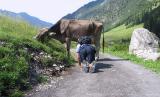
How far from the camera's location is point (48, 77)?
22781 mm

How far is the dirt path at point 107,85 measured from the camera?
1770 centimetres

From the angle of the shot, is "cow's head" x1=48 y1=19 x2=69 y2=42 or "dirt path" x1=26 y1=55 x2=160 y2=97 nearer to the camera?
"dirt path" x1=26 y1=55 x2=160 y2=97

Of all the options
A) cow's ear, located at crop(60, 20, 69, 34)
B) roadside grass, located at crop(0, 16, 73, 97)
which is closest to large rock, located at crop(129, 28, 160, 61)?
cow's ear, located at crop(60, 20, 69, 34)

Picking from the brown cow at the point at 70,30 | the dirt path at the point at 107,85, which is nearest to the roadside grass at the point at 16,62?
the dirt path at the point at 107,85

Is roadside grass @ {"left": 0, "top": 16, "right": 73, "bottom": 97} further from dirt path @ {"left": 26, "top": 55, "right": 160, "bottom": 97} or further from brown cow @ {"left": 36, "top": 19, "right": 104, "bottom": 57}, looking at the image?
brown cow @ {"left": 36, "top": 19, "right": 104, "bottom": 57}

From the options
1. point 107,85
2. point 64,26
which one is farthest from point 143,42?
point 107,85

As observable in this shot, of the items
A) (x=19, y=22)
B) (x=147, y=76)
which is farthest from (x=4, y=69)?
(x=19, y=22)

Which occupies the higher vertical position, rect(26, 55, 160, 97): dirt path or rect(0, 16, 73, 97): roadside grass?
rect(0, 16, 73, 97): roadside grass

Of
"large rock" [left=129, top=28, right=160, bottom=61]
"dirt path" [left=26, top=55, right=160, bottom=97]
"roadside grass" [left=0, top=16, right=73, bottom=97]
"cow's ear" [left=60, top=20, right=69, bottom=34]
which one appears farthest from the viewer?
"large rock" [left=129, top=28, right=160, bottom=61]

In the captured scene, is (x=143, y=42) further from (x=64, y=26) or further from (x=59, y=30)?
(x=64, y=26)

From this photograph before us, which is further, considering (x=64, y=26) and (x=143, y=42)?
(x=143, y=42)

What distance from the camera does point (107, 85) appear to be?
19.9 m

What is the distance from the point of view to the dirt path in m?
17.7

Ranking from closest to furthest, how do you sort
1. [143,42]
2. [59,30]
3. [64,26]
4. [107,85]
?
[107,85] < [64,26] < [59,30] < [143,42]
